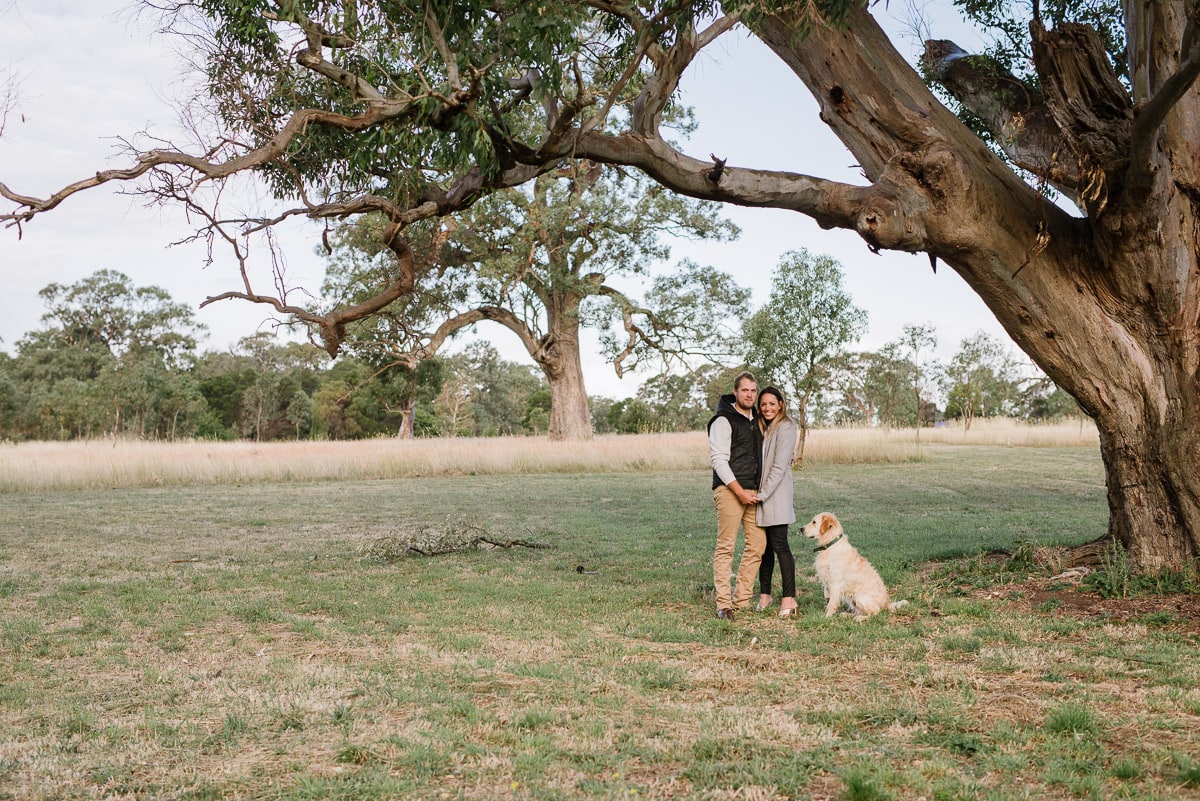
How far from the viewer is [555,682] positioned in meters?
5.37

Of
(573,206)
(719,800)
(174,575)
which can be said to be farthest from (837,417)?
(719,800)

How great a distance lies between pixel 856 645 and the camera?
244 inches

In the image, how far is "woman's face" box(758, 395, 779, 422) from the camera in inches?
297

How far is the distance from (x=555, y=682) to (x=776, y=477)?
2.86 metres

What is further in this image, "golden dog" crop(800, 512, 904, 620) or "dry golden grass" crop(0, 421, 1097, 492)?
"dry golden grass" crop(0, 421, 1097, 492)

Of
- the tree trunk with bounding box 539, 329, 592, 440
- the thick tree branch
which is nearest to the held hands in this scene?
the thick tree branch

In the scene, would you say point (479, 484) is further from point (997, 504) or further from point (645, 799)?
point (645, 799)

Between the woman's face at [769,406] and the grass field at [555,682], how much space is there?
165 centimetres

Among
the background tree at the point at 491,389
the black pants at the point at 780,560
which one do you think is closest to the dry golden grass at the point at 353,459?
the black pants at the point at 780,560

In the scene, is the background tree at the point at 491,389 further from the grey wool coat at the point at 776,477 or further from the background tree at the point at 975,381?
the grey wool coat at the point at 776,477

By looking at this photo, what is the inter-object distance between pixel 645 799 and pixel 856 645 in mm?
3005

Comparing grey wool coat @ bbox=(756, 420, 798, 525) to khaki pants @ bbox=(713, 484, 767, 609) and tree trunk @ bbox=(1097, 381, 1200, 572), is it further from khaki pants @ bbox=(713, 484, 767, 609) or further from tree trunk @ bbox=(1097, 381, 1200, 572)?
tree trunk @ bbox=(1097, 381, 1200, 572)

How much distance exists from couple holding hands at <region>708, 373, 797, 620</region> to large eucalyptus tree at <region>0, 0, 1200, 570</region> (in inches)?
63.9

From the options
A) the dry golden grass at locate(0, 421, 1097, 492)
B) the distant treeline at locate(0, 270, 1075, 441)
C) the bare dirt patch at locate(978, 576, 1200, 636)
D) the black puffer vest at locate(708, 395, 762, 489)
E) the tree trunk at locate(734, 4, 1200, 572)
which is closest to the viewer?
the bare dirt patch at locate(978, 576, 1200, 636)
